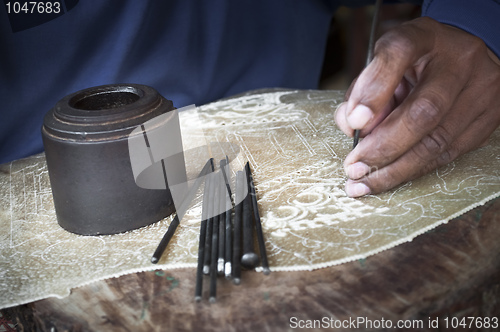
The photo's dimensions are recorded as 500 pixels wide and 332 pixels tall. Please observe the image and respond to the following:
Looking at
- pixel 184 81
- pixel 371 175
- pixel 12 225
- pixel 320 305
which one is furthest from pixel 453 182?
pixel 184 81

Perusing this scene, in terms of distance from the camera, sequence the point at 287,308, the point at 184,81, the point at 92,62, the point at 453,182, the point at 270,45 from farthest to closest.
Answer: the point at 270,45
the point at 184,81
the point at 92,62
the point at 453,182
the point at 287,308

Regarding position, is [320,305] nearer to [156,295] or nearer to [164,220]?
[156,295]

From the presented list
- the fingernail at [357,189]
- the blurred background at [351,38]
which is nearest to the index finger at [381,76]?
the fingernail at [357,189]

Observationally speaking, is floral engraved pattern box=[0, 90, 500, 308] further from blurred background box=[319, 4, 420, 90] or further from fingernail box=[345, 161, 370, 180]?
blurred background box=[319, 4, 420, 90]

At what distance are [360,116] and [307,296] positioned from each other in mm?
339

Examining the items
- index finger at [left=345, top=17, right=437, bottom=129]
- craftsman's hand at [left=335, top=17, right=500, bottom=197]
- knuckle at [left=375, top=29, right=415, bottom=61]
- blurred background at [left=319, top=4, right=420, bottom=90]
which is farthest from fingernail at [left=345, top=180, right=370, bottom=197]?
blurred background at [left=319, top=4, right=420, bottom=90]

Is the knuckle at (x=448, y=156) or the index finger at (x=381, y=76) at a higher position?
the index finger at (x=381, y=76)

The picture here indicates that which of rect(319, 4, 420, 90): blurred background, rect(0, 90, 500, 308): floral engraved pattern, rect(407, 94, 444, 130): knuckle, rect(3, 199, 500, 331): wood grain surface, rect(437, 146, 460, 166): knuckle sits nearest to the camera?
rect(3, 199, 500, 331): wood grain surface

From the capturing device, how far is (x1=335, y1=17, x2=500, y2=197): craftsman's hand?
0.85 meters

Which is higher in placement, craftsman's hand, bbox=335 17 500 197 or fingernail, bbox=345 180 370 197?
craftsman's hand, bbox=335 17 500 197

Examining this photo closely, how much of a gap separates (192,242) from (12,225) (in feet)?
1.29

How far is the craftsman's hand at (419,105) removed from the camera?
0.85 m

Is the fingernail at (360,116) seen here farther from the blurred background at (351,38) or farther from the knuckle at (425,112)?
the blurred background at (351,38)

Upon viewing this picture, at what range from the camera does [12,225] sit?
95cm
